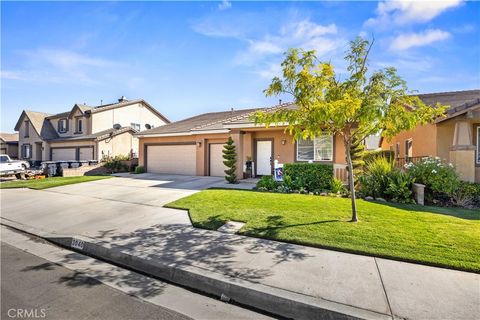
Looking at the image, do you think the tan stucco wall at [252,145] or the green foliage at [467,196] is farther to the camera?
the tan stucco wall at [252,145]

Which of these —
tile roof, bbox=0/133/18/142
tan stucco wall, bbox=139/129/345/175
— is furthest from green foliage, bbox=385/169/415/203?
tile roof, bbox=0/133/18/142

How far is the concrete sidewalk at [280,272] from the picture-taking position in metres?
3.19

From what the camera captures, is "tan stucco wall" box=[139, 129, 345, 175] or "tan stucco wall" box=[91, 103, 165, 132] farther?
"tan stucco wall" box=[91, 103, 165, 132]

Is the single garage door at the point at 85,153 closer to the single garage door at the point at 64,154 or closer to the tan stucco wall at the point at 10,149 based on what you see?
the single garage door at the point at 64,154

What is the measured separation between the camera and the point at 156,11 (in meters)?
8.80

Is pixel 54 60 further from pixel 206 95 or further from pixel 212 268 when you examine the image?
pixel 212 268

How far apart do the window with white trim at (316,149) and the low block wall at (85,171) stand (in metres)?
16.5

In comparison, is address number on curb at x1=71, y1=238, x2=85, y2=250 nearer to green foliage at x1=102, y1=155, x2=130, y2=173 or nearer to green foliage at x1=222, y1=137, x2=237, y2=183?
green foliage at x1=222, y1=137, x2=237, y2=183

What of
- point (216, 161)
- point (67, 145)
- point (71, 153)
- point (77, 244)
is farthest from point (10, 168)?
point (77, 244)

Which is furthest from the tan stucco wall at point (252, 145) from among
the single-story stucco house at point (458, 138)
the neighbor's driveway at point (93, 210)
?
the neighbor's driveway at point (93, 210)

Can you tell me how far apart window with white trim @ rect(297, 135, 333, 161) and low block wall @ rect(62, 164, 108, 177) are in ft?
54.0

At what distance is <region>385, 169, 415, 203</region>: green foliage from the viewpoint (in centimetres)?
851

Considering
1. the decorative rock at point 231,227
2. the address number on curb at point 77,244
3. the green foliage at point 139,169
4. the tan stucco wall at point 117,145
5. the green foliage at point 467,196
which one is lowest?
the address number on curb at point 77,244

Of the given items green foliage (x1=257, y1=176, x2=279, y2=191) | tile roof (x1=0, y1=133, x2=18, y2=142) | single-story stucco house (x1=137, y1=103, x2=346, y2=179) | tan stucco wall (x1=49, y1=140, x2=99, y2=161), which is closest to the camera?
green foliage (x1=257, y1=176, x2=279, y2=191)
